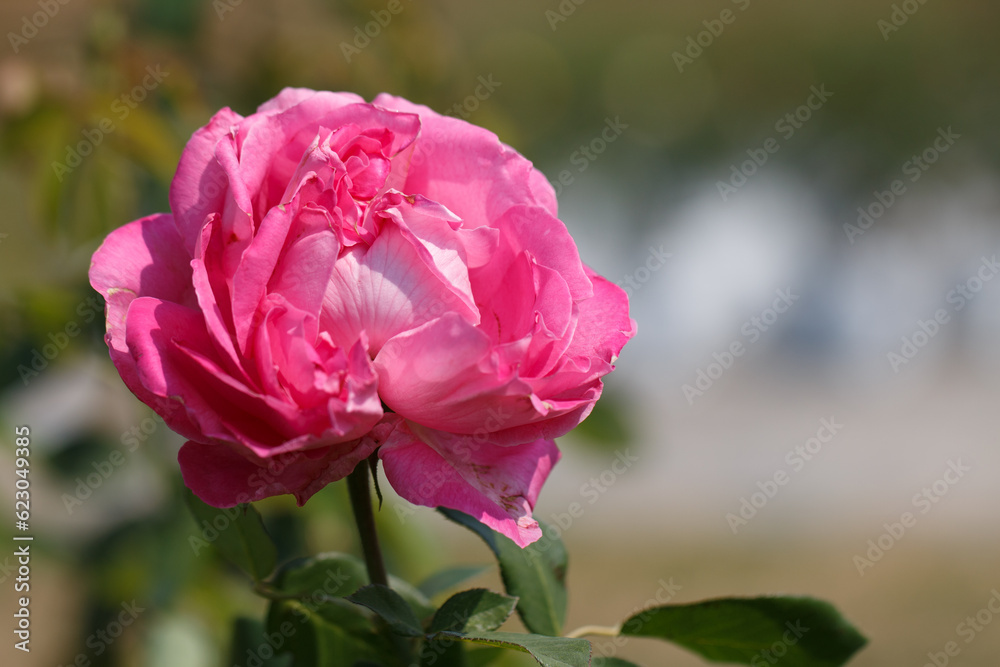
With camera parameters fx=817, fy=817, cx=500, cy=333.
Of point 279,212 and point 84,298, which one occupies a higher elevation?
point 279,212

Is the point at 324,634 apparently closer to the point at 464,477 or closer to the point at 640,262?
the point at 464,477

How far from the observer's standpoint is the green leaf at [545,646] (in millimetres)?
254

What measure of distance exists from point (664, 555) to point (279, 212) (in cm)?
329

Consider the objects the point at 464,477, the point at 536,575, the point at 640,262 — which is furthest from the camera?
the point at 640,262

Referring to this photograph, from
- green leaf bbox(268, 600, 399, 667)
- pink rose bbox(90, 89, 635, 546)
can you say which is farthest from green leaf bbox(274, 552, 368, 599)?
pink rose bbox(90, 89, 635, 546)

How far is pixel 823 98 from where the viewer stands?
21.3 ft

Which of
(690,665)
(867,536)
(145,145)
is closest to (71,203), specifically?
(145,145)

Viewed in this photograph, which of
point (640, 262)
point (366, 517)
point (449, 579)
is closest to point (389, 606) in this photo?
point (366, 517)

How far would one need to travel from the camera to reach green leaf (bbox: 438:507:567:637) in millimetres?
354

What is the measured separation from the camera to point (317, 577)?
0.36 m

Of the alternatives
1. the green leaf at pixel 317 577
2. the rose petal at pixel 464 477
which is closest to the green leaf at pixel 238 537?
the green leaf at pixel 317 577

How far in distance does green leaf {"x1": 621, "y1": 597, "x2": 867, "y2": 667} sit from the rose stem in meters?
0.12

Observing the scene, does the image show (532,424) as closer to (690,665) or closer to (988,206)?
(690,665)

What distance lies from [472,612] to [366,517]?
55 millimetres
